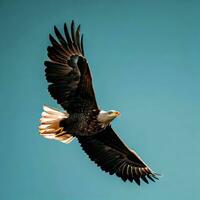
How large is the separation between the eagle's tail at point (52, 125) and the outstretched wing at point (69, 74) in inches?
10.3

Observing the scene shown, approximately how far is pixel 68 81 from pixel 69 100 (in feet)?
1.30

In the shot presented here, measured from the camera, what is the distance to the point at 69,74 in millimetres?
12602

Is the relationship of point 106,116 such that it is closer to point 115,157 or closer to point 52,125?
point 52,125

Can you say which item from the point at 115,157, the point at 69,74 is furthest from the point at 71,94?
the point at 115,157

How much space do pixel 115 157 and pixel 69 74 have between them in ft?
8.40

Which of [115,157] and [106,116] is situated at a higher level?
[106,116]

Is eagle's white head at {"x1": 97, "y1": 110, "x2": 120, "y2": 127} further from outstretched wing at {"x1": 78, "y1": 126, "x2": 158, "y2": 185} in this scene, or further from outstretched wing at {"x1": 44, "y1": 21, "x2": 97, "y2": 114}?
outstretched wing at {"x1": 78, "y1": 126, "x2": 158, "y2": 185}

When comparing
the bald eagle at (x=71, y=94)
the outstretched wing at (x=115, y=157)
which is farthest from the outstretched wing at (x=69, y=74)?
the outstretched wing at (x=115, y=157)

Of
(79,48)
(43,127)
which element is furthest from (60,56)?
(43,127)

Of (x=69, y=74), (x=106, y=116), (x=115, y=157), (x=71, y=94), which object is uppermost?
(x=69, y=74)

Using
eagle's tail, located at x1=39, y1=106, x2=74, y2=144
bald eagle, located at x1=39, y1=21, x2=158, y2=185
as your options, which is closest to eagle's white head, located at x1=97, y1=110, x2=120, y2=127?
bald eagle, located at x1=39, y1=21, x2=158, y2=185

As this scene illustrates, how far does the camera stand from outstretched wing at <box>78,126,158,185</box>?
13.8m

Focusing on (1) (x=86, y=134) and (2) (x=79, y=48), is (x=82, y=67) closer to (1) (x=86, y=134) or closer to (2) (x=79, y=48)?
(2) (x=79, y=48)

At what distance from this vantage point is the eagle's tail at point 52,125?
12.8 metres
